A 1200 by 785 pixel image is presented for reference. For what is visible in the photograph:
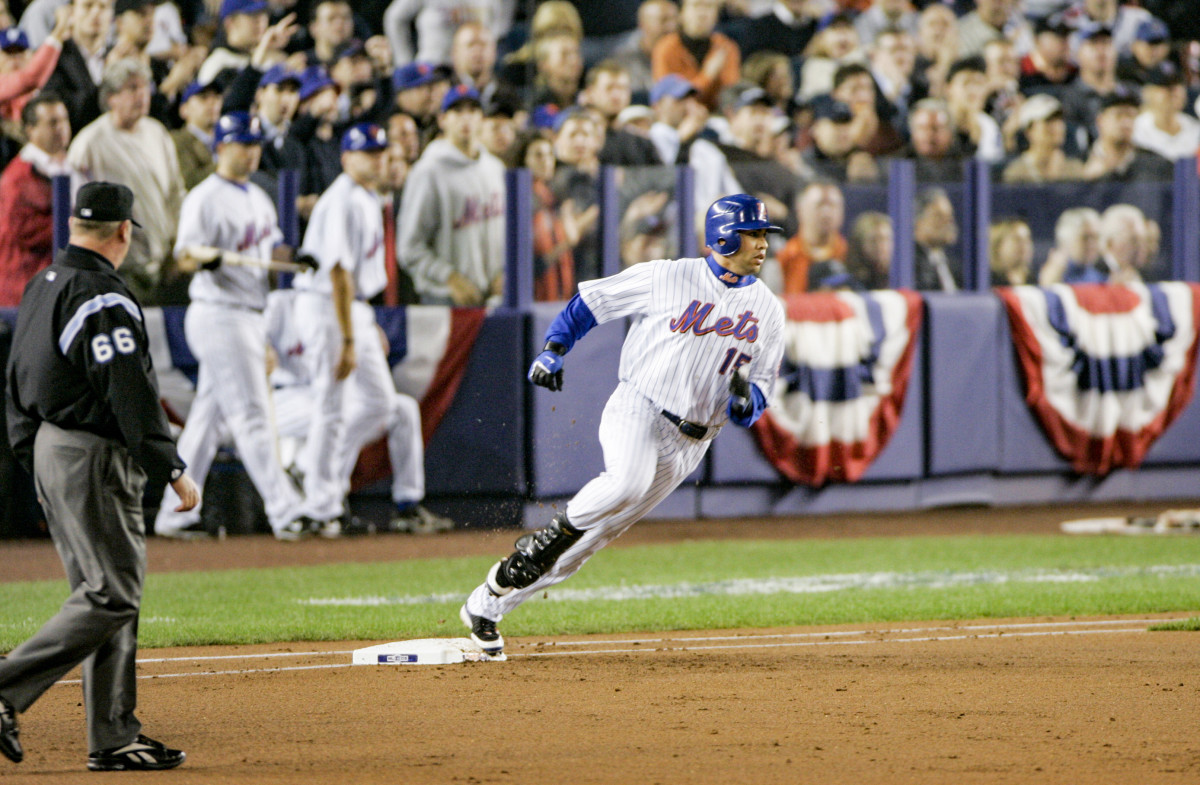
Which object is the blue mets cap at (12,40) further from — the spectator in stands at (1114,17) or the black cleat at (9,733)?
the spectator in stands at (1114,17)

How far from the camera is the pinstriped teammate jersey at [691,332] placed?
659cm

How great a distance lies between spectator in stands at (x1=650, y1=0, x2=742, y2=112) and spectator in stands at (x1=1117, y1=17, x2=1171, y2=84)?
4642 mm

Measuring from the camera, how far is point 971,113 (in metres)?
15.6

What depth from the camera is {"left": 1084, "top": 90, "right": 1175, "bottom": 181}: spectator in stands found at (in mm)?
14633

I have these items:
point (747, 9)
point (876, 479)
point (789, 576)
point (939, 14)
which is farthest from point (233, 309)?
point (939, 14)

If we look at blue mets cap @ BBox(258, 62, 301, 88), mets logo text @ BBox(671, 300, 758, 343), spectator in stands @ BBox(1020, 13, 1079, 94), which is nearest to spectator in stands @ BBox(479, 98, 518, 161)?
blue mets cap @ BBox(258, 62, 301, 88)

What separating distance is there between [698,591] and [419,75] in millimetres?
5633

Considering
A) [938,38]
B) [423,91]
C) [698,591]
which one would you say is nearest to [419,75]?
[423,91]

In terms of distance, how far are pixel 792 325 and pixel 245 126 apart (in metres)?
4.88

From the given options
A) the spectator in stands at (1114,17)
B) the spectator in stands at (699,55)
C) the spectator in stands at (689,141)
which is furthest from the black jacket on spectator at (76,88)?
the spectator in stands at (1114,17)

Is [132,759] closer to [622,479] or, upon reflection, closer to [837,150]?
[622,479]

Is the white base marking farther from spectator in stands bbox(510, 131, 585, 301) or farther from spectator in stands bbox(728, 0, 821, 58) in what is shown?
spectator in stands bbox(728, 0, 821, 58)

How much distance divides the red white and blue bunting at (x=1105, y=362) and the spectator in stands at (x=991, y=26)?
3.56 meters

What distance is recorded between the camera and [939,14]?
16.5 meters
